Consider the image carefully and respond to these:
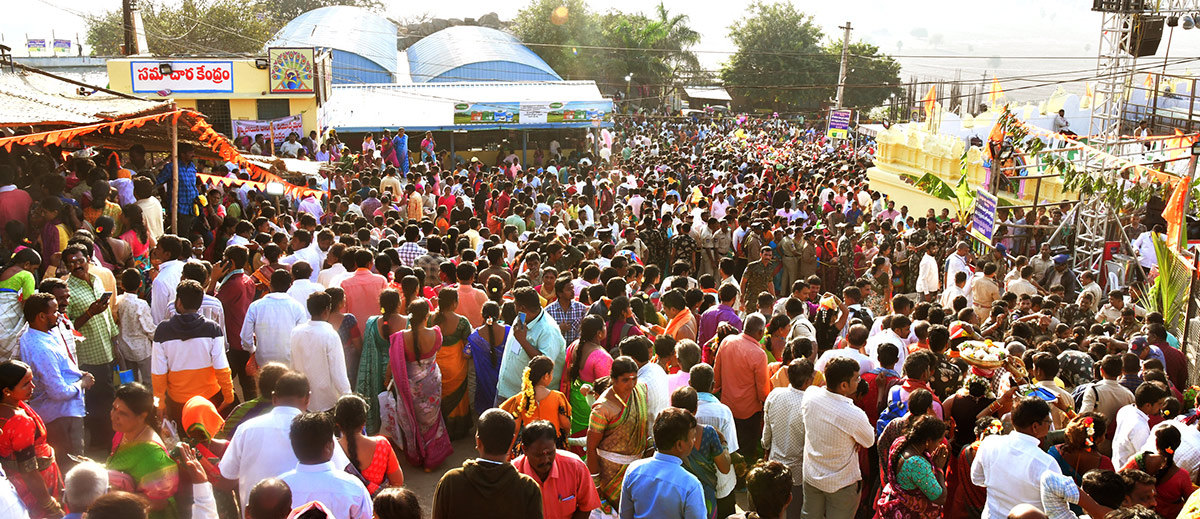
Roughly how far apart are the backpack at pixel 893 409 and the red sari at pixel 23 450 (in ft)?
14.2

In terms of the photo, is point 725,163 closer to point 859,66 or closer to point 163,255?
point 163,255

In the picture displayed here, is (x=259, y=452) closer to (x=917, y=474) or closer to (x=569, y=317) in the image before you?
(x=917, y=474)

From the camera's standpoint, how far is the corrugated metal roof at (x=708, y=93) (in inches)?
2229

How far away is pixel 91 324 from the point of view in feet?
20.1

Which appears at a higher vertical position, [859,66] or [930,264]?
[859,66]

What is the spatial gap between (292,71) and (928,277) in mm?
15879

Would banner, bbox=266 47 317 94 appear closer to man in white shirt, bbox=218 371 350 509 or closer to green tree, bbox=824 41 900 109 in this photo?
man in white shirt, bbox=218 371 350 509

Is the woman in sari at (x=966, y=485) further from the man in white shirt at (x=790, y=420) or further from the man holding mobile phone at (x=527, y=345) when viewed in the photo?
the man holding mobile phone at (x=527, y=345)

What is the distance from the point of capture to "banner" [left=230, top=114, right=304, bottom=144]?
21297mm

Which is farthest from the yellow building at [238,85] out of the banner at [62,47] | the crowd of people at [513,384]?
the banner at [62,47]

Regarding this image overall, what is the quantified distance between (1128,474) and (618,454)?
95.3 inches

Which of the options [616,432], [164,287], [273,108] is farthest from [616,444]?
[273,108]

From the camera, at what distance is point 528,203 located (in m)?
13.9

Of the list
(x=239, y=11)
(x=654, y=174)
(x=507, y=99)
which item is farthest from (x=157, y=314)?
(x=239, y=11)
